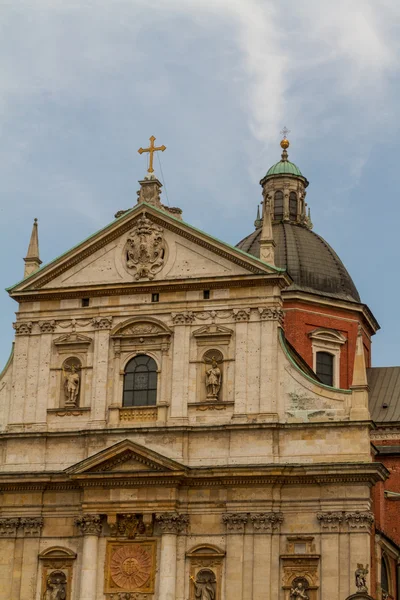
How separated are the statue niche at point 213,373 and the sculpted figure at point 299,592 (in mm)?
5895

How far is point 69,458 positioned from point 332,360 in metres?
12.6

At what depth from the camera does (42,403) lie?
1506 inches

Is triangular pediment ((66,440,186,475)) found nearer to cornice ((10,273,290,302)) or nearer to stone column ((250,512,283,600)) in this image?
stone column ((250,512,283,600))

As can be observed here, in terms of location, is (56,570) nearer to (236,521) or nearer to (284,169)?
(236,521)

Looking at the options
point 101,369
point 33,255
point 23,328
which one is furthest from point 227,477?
point 33,255

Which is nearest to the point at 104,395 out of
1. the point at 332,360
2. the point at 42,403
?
the point at 42,403

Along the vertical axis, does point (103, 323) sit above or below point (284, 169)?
below

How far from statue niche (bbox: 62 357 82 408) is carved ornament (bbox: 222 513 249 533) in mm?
5921

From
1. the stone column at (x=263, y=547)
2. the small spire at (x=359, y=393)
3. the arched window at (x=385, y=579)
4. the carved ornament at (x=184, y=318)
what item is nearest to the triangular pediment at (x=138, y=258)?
the carved ornament at (x=184, y=318)

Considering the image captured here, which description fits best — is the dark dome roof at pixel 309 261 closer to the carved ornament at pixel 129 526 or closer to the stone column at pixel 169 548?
the stone column at pixel 169 548

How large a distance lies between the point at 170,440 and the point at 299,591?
569cm

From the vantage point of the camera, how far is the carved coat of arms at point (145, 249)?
38938mm

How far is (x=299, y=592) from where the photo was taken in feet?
113

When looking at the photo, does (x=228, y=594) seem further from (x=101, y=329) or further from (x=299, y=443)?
(x=101, y=329)
